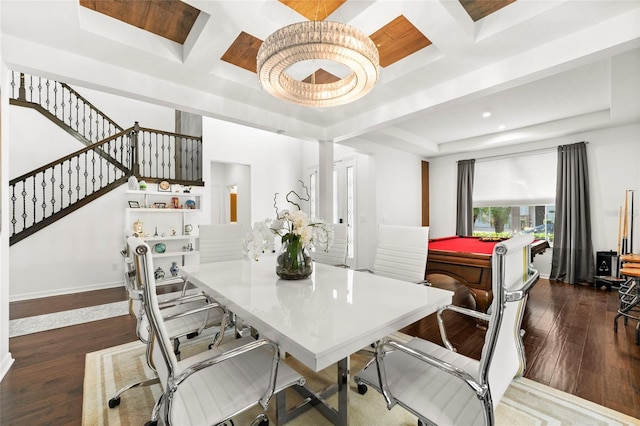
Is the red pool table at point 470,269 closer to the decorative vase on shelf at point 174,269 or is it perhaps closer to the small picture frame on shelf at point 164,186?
the decorative vase on shelf at point 174,269

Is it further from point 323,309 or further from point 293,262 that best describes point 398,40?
point 323,309

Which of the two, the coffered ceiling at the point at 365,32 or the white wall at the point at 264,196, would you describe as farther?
the white wall at the point at 264,196

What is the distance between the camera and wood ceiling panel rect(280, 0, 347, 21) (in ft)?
6.53

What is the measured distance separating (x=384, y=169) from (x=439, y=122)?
51.3 inches

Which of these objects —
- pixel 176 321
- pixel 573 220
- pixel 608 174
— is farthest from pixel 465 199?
pixel 176 321

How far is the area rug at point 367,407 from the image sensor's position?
5.22ft

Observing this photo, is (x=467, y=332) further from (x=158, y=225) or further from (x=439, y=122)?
(x=158, y=225)

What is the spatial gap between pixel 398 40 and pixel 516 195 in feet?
15.9

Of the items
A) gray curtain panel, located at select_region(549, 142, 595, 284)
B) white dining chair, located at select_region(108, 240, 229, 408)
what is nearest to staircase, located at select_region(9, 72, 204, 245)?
white dining chair, located at select_region(108, 240, 229, 408)

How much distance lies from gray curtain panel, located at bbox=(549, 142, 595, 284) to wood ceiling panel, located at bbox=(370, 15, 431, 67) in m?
4.30

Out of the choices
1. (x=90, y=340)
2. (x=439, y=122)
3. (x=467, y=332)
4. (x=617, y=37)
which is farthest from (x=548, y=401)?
(x=439, y=122)

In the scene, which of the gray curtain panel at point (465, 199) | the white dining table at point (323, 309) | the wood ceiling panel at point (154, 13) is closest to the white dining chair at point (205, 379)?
the white dining table at point (323, 309)

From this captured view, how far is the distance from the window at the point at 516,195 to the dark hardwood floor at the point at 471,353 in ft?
6.77

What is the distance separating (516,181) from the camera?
18.6ft
